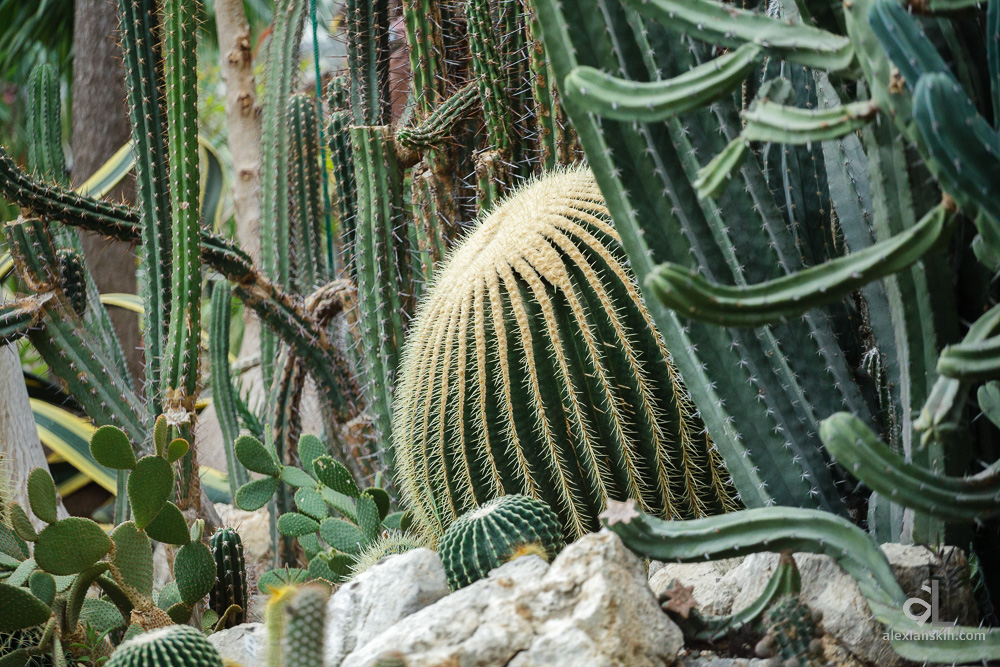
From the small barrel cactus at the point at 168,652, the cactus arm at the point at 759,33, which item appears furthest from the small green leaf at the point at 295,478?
the cactus arm at the point at 759,33

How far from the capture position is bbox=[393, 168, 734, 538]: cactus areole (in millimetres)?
1301

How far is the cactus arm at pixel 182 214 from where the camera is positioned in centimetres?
183

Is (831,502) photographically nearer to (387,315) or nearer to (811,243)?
(811,243)

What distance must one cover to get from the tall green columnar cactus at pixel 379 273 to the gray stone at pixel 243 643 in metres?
0.74

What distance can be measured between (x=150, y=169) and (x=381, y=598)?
4.50 ft

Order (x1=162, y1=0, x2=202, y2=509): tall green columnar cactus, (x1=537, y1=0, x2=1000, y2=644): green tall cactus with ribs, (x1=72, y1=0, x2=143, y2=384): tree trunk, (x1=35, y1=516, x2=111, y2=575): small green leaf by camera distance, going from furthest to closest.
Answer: (x1=72, y1=0, x2=143, y2=384): tree trunk, (x1=162, y1=0, x2=202, y2=509): tall green columnar cactus, (x1=35, y1=516, x2=111, y2=575): small green leaf, (x1=537, y1=0, x2=1000, y2=644): green tall cactus with ribs

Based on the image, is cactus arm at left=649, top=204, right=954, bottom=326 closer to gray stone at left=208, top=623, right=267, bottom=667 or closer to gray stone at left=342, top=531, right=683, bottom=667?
gray stone at left=342, top=531, right=683, bottom=667

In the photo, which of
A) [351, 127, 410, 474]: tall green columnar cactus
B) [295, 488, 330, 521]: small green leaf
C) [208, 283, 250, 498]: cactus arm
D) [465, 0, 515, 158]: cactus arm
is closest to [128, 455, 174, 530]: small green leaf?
[295, 488, 330, 521]: small green leaf

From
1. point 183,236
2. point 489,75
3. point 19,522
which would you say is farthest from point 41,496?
point 489,75

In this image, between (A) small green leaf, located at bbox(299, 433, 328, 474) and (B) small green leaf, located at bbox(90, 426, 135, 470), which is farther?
(A) small green leaf, located at bbox(299, 433, 328, 474)

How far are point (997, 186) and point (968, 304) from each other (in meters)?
0.29

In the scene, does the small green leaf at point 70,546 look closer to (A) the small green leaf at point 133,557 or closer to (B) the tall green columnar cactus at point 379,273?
(A) the small green leaf at point 133,557

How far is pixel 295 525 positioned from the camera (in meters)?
1.60

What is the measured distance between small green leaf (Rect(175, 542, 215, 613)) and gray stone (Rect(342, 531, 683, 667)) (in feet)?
1.76
